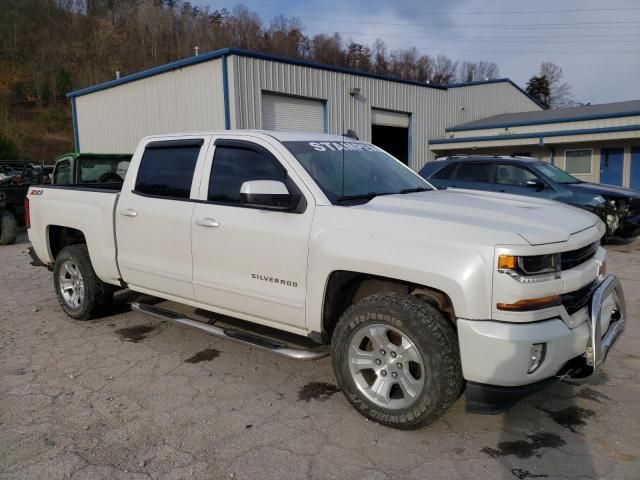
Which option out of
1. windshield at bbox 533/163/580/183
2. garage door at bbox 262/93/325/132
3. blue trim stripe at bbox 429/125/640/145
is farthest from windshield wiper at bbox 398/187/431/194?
blue trim stripe at bbox 429/125/640/145

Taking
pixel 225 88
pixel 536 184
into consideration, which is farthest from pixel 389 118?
pixel 536 184

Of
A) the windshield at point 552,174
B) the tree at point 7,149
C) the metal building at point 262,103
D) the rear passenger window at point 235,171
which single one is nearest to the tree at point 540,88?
the metal building at point 262,103

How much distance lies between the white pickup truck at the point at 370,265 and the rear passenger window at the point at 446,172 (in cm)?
668

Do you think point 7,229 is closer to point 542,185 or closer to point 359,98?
point 359,98

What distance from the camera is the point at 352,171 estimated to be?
4.16 metres

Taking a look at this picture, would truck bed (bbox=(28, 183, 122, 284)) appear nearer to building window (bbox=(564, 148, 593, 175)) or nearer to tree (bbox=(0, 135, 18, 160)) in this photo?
building window (bbox=(564, 148, 593, 175))

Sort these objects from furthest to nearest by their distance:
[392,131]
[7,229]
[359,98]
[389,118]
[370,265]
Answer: [392,131] < [389,118] < [359,98] < [7,229] < [370,265]

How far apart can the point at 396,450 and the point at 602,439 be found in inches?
49.9

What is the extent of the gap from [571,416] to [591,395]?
0.41 m

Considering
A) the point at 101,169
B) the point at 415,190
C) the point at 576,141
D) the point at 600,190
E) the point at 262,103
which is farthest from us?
the point at 576,141

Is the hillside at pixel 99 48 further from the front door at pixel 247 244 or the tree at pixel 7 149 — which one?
the front door at pixel 247 244

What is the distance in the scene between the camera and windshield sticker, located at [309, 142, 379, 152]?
420cm

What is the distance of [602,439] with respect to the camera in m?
3.25

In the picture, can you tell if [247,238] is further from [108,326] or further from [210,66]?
[210,66]
